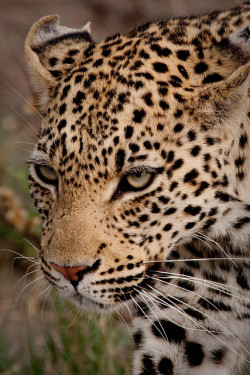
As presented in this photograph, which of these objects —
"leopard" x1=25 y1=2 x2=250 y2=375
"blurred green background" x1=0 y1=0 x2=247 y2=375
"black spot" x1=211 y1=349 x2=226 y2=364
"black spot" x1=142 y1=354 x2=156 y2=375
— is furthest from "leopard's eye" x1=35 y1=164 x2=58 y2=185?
"black spot" x1=211 y1=349 x2=226 y2=364

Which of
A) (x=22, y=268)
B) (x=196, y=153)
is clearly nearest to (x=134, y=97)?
(x=196, y=153)

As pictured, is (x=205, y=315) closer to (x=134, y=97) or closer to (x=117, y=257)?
(x=117, y=257)

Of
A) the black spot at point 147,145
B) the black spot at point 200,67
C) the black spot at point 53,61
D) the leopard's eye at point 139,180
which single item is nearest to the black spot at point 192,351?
the leopard's eye at point 139,180

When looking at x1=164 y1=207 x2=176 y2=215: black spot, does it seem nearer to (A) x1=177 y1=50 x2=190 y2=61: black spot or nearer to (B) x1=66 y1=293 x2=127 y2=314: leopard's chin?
(B) x1=66 y1=293 x2=127 y2=314: leopard's chin

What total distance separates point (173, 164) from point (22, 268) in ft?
14.1

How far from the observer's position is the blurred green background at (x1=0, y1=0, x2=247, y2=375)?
7.32 metres

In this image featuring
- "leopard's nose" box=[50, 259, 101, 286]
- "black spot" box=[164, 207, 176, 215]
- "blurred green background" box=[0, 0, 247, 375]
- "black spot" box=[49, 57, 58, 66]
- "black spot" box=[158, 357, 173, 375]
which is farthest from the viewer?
"blurred green background" box=[0, 0, 247, 375]

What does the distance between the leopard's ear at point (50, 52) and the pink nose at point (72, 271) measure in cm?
129

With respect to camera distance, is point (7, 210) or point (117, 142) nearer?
point (117, 142)

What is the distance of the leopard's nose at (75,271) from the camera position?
212 inches

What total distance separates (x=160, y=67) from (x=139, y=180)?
749mm

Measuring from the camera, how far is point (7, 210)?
861 cm

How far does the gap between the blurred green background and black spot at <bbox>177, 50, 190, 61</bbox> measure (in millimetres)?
1124

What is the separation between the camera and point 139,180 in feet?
18.2
